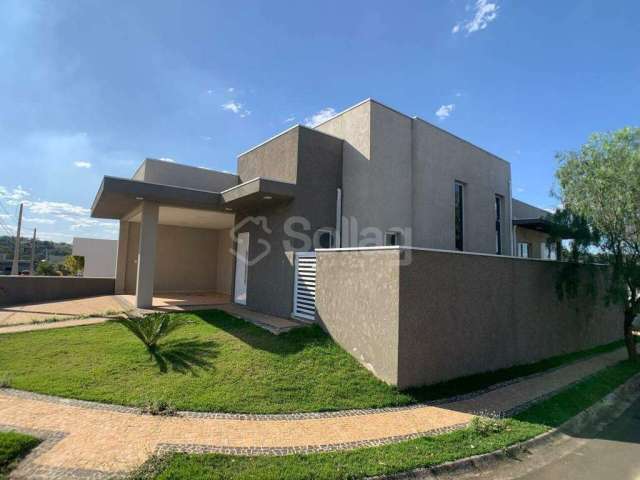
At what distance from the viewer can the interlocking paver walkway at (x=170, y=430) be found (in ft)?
12.7

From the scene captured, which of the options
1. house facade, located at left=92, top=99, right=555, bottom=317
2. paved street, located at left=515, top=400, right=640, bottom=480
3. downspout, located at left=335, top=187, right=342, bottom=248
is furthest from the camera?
downspout, located at left=335, top=187, right=342, bottom=248

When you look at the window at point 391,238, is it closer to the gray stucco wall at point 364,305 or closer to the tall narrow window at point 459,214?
the gray stucco wall at point 364,305

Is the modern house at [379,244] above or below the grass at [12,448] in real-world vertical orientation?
above

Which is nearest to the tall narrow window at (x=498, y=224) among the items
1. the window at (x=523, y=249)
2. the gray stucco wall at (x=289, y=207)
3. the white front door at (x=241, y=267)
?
the window at (x=523, y=249)

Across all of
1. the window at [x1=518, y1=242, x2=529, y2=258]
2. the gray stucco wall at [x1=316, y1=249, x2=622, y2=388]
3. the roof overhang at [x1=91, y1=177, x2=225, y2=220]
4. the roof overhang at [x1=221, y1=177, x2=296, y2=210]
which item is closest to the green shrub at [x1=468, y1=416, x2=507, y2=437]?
the gray stucco wall at [x1=316, y1=249, x2=622, y2=388]

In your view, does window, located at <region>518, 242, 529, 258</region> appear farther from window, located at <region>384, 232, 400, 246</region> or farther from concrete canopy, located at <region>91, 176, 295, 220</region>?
concrete canopy, located at <region>91, 176, 295, 220</region>

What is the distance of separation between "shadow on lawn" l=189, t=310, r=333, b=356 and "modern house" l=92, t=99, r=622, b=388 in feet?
1.35

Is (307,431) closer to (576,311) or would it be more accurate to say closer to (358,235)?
(358,235)

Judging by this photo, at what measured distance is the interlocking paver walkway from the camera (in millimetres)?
3877

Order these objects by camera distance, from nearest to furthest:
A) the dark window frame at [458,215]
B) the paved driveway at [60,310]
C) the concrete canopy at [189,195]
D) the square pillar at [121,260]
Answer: the concrete canopy at [189,195] < the paved driveway at [60,310] < the dark window frame at [458,215] < the square pillar at [121,260]

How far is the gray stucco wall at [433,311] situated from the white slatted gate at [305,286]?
1.90 ft

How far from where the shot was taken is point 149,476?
11.8 feet

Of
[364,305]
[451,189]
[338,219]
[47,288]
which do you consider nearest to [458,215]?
[451,189]

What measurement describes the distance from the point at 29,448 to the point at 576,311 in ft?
48.5
